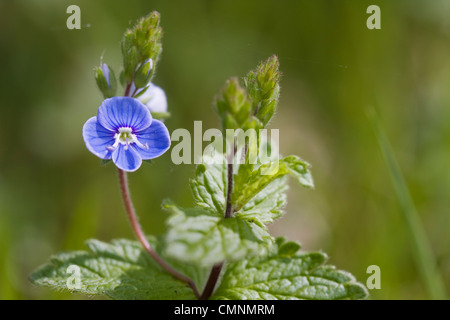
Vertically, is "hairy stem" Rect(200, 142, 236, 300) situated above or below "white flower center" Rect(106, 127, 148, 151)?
below

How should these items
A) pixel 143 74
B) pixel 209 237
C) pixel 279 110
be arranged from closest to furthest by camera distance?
pixel 209 237, pixel 143 74, pixel 279 110

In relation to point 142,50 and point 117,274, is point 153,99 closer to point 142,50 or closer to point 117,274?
point 142,50

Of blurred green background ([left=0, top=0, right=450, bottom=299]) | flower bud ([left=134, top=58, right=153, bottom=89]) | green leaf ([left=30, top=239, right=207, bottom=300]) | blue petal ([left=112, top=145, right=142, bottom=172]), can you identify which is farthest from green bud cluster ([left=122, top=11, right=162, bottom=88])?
blurred green background ([left=0, top=0, right=450, bottom=299])

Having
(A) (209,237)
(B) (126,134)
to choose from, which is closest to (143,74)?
(B) (126,134)

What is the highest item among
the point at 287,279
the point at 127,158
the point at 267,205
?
the point at 127,158

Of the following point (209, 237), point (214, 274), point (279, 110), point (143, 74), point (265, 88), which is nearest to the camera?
point (209, 237)

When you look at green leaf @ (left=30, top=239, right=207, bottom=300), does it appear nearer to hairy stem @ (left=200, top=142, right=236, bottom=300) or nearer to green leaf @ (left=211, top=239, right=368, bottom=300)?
hairy stem @ (left=200, top=142, right=236, bottom=300)

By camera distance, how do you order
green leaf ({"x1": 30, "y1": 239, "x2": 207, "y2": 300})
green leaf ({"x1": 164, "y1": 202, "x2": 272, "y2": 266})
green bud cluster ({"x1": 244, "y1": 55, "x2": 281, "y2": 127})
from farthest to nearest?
green leaf ({"x1": 30, "y1": 239, "x2": 207, "y2": 300}) → green bud cluster ({"x1": 244, "y1": 55, "x2": 281, "y2": 127}) → green leaf ({"x1": 164, "y1": 202, "x2": 272, "y2": 266})
